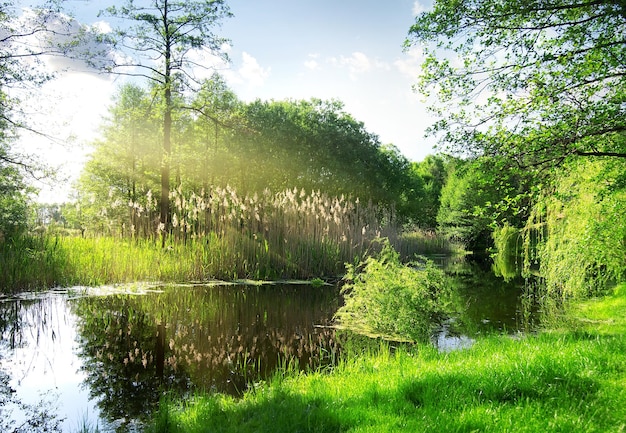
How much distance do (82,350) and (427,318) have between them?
469 centimetres

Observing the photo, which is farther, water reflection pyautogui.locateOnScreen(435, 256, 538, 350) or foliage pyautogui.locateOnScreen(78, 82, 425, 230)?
foliage pyautogui.locateOnScreen(78, 82, 425, 230)

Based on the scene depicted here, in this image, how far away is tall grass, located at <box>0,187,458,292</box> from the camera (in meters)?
10.3

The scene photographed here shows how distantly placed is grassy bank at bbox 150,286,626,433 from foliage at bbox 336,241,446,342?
150cm

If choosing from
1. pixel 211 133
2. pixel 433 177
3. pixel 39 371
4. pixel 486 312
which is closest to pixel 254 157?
pixel 211 133

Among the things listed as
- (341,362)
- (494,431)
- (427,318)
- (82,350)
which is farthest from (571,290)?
(82,350)

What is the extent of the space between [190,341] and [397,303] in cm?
297

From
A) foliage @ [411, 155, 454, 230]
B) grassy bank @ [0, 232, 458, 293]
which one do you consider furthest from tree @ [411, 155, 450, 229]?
grassy bank @ [0, 232, 458, 293]

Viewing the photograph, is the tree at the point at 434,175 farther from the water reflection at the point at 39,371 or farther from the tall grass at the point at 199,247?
the water reflection at the point at 39,371

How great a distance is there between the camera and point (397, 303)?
6.93m

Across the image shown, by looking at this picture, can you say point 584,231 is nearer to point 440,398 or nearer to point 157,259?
point 440,398

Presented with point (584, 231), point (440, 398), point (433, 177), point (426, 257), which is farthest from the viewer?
point (433, 177)

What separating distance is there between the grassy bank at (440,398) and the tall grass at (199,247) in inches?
204

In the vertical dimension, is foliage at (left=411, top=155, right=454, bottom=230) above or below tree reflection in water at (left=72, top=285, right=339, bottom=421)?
above

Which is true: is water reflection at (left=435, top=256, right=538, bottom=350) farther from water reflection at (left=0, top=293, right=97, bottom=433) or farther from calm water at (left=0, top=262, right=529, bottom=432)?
water reflection at (left=0, top=293, right=97, bottom=433)
